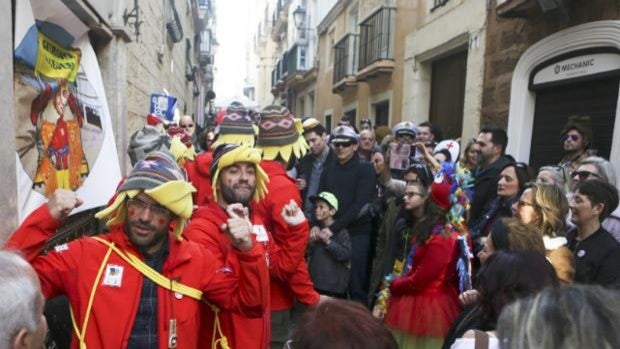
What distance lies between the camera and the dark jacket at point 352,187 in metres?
4.81

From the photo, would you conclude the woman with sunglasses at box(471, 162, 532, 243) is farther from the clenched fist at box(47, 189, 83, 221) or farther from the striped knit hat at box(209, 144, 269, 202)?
the clenched fist at box(47, 189, 83, 221)

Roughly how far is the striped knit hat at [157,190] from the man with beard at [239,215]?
0.76ft

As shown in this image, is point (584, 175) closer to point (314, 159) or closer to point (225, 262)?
point (314, 159)

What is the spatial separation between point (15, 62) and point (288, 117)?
1705 millimetres

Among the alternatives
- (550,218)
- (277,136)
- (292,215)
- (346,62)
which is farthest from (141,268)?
(346,62)

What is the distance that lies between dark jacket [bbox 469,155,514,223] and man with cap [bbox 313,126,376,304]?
95cm

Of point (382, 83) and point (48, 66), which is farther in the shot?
point (382, 83)

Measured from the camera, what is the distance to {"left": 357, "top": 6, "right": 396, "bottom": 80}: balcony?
40.2 ft

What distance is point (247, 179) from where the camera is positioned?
8.46ft

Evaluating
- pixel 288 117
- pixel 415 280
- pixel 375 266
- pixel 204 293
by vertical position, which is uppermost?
pixel 288 117

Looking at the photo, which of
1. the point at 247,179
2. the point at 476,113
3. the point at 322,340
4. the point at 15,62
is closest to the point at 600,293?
the point at 322,340

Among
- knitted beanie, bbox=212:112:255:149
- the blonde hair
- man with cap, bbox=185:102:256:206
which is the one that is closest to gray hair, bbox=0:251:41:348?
man with cap, bbox=185:102:256:206

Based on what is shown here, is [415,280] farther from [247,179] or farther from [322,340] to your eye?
[322,340]

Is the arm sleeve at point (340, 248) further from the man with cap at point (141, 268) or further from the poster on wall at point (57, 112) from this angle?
the man with cap at point (141, 268)
